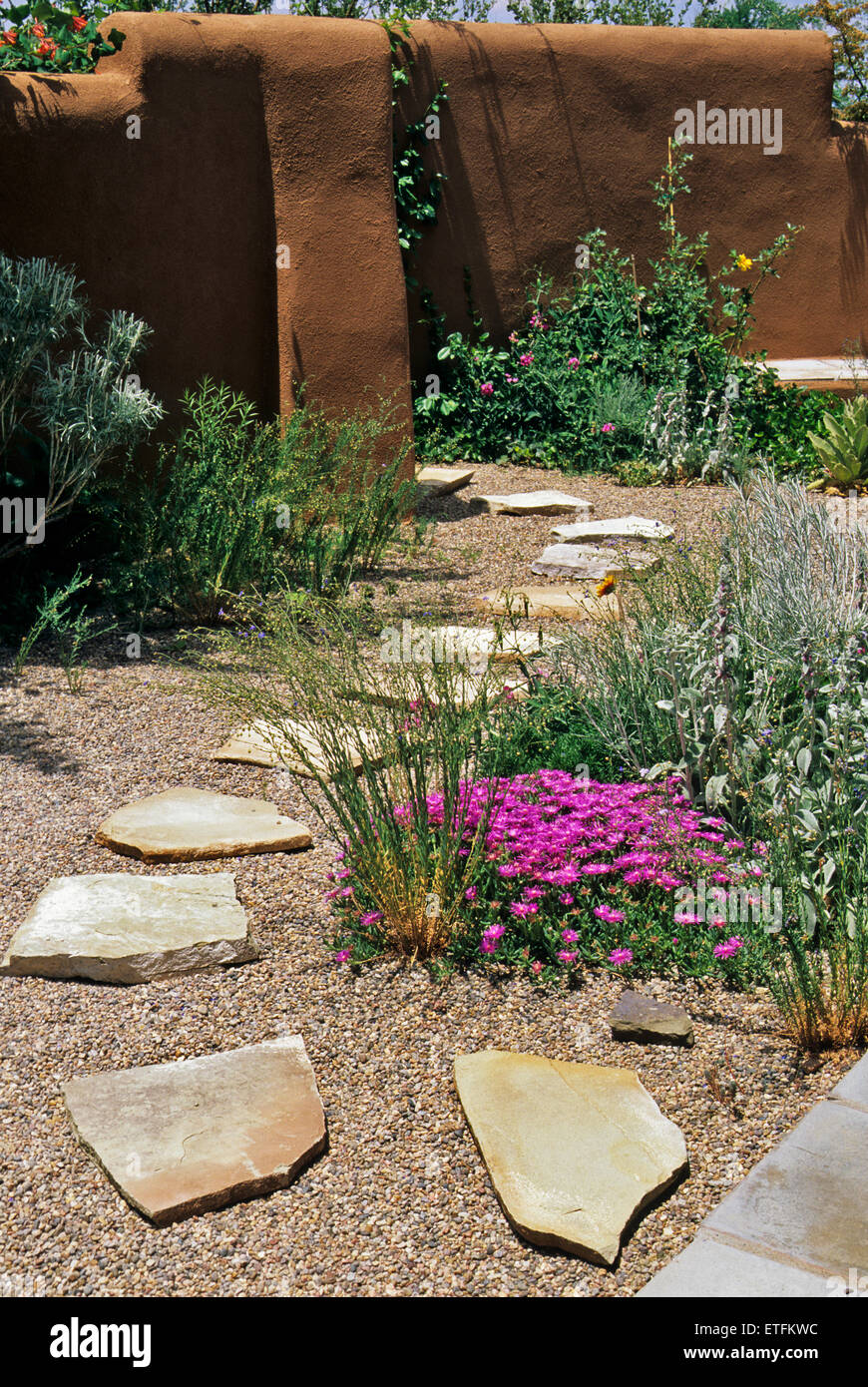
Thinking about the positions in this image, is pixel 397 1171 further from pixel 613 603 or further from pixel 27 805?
pixel 613 603

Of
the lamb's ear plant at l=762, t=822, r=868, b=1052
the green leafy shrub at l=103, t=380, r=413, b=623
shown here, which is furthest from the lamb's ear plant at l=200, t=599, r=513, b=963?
the green leafy shrub at l=103, t=380, r=413, b=623

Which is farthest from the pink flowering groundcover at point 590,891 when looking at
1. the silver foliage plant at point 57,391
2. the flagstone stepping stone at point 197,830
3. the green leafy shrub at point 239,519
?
the silver foliage plant at point 57,391

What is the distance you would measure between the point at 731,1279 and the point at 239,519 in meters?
4.28

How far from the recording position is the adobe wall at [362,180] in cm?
643

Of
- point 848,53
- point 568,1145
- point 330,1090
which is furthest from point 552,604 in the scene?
point 848,53

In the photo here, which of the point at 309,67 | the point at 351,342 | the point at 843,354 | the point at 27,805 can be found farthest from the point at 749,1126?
the point at 843,354

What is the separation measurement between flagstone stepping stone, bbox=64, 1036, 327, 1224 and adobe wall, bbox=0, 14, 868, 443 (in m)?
4.79

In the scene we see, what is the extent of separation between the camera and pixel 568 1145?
2516 mm

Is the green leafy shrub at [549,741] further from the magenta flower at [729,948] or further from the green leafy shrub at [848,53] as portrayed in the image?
the green leafy shrub at [848,53]

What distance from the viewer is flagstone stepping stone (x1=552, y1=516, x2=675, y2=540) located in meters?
6.56

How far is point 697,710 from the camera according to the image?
148 inches

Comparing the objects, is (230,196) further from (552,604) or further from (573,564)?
(552,604)

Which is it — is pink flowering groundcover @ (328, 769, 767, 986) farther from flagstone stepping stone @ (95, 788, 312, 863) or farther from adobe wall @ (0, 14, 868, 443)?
adobe wall @ (0, 14, 868, 443)

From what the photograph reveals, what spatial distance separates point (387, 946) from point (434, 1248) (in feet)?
3.25
